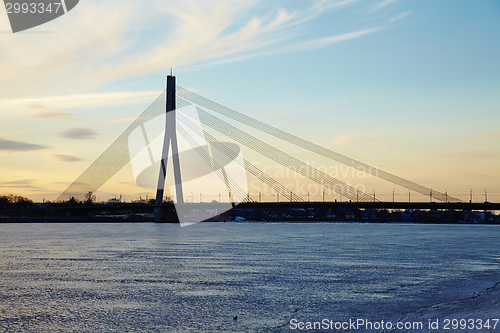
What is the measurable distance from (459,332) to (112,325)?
6.61 metres

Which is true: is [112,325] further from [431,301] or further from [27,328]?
[431,301]

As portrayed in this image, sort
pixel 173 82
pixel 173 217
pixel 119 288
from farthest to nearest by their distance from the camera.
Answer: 1. pixel 173 217
2. pixel 173 82
3. pixel 119 288

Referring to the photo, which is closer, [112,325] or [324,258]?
[112,325]

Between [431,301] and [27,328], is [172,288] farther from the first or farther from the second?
[431,301]

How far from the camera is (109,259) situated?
66.2 feet

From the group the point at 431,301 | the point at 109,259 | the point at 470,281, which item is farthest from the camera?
the point at 109,259

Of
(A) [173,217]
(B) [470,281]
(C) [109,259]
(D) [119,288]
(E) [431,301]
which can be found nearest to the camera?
(E) [431,301]

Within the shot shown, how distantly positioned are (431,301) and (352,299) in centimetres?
192

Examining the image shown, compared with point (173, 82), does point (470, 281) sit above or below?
below

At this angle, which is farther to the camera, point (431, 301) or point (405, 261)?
point (405, 261)

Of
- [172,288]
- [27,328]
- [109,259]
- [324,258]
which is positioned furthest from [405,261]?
[27,328]

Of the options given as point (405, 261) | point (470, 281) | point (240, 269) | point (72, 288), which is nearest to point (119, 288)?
point (72, 288)

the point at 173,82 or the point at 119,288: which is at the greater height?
the point at 173,82

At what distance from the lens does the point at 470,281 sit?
Result: 1448 cm
